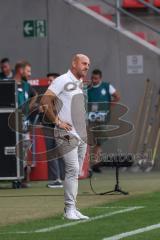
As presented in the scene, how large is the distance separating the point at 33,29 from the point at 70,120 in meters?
11.0

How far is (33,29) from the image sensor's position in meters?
23.8

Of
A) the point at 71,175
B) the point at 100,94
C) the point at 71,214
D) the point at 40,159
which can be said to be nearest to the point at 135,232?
the point at 71,214

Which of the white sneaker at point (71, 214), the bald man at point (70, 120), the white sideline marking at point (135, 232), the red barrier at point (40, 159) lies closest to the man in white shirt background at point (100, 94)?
the red barrier at point (40, 159)

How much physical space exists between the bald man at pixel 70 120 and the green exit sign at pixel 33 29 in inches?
413

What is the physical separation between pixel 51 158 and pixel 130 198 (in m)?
3.46

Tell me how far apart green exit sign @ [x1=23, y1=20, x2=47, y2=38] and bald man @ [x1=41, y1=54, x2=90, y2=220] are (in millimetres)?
10486

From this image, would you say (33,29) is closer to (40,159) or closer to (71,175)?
(40,159)

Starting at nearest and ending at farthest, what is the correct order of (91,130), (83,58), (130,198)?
(83,58), (130,198), (91,130)

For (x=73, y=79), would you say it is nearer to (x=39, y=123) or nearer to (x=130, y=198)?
(x=130, y=198)

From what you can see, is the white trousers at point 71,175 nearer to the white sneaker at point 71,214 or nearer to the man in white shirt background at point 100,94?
the white sneaker at point 71,214

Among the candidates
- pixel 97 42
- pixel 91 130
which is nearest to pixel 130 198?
pixel 91 130

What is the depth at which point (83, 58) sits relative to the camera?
1318cm

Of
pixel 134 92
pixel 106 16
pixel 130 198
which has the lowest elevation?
pixel 130 198

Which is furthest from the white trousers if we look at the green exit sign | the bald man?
the green exit sign
